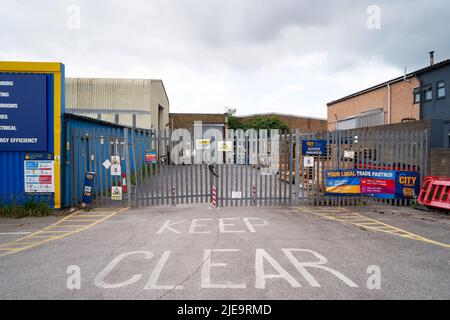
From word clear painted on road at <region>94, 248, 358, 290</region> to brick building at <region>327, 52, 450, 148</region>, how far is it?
19969 millimetres

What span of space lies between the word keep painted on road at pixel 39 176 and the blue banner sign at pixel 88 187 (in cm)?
102

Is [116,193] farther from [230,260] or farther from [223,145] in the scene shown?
[230,260]

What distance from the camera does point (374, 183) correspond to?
10.9m

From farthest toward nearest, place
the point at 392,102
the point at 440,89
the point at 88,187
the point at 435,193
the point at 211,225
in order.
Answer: the point at 392,102 < the point at 440,89 < the point at 88,187 < the point at 435,193 < the point at 211,225

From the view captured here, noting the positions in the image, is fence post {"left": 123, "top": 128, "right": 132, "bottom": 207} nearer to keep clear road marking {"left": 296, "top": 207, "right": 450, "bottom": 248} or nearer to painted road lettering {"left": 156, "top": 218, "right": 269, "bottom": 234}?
painted road lettering {"left": 156, "top": 218, "right": 269, "bottom": 234}

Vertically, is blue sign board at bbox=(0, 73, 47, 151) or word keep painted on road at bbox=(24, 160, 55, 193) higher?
blue sign board at bbox=(0, 73, 47, 151)

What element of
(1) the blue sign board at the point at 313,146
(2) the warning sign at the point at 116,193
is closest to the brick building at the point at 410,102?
(1) the blue sign board at the point at 313,146

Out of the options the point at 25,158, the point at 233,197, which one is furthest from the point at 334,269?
the point at 25,158

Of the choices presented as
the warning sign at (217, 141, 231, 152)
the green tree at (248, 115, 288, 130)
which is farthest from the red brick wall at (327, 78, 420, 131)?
the warning sign at (217, 141, 231, 152)

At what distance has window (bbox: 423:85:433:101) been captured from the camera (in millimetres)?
22859

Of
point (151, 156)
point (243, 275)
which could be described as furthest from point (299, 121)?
point (243, 275)

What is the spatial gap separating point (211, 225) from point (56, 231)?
13.7 feet

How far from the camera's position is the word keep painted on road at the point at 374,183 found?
10805 millimetres
